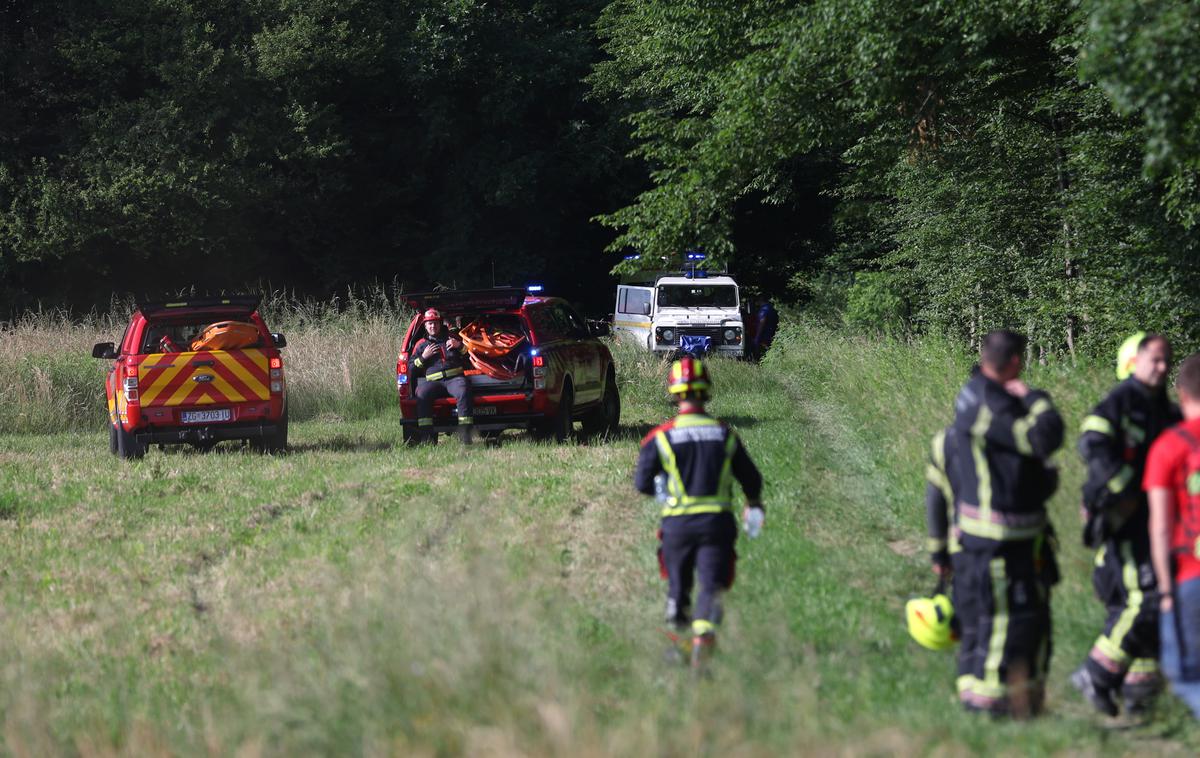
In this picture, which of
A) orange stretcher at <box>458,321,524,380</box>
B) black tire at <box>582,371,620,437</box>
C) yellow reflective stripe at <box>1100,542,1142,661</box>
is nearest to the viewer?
Result: yellow reflective stripe at <box>1100,542,1142,661</box>

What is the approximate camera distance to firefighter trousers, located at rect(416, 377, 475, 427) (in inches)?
662

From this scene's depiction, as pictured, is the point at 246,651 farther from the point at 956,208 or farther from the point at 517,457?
the point at 956,208

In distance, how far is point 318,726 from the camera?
5172mm

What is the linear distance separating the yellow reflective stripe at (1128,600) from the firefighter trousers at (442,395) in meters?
10.9

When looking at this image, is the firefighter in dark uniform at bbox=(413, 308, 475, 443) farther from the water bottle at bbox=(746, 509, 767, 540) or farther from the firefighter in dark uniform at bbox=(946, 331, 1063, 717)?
the firefighter in dark uniform at bbox=(946, 331, 1063, 717)

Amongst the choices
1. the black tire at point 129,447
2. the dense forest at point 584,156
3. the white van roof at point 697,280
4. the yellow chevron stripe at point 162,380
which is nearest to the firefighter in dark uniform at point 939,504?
the dense forest at point 584,156

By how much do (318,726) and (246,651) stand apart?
1.14m

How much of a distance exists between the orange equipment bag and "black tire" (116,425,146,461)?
4.12 feet

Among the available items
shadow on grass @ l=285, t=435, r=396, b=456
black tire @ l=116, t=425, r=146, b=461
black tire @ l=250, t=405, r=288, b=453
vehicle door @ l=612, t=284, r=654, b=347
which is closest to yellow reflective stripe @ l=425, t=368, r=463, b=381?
shadow on grass @ l=285, t=435, r=396, b=456

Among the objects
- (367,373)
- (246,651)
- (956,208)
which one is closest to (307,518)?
(246,651)

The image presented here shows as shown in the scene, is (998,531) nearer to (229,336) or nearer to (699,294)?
(229,336)

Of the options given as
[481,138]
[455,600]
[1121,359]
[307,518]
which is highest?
[481,138]

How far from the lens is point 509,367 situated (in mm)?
17859

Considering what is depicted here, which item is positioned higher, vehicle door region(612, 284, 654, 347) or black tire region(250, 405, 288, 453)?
vehicle door region(612, 284, 654, 347)
